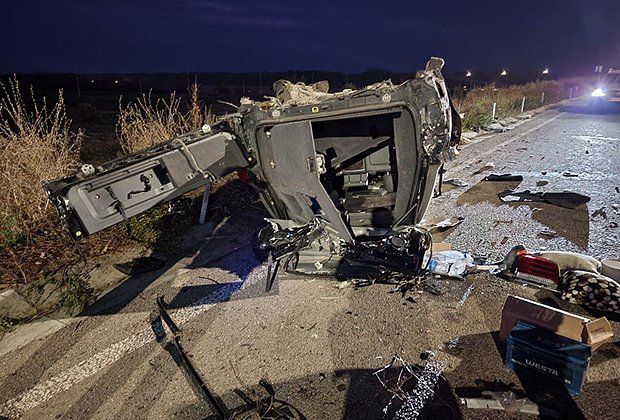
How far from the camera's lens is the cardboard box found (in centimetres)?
227

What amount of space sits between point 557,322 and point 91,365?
10.8ft

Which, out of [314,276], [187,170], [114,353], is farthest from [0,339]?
[314,276]

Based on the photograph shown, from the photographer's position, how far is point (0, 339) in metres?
3.07

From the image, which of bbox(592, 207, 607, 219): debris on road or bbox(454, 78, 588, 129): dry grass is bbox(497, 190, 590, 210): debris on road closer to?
bbox(592, 207, 607, 219): debris on road

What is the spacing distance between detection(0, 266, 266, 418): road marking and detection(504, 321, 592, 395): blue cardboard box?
241 cm

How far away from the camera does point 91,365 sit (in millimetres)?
2744

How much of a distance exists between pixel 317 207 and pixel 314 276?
0.68 metres

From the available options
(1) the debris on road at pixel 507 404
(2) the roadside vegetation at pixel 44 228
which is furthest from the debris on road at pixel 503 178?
(1) the debris on road at pixel 507 404

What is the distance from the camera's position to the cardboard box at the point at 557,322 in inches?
89.3

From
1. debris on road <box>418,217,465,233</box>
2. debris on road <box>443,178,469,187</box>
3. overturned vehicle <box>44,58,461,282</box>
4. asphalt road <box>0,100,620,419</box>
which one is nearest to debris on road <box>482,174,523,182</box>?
debris on road <box>443,178,469,187</box>

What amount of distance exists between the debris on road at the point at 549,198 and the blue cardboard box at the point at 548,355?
3.72m

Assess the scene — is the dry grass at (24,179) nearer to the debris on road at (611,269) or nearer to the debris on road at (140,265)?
the debris on road at (140,265)

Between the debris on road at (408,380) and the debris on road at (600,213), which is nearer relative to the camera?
Result: the debris on road at (408,380)

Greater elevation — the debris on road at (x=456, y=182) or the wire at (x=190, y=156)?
the wire at (x=190, y=156)
